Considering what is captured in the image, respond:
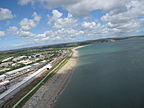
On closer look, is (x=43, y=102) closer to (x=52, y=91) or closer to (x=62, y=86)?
(x=52, y=91)

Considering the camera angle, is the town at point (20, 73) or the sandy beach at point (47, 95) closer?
the sandy beach at point (47, 95)

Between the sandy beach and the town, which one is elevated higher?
the town

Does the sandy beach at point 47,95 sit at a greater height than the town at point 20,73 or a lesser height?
lesser

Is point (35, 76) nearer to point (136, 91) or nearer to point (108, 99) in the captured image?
point (108, 99)

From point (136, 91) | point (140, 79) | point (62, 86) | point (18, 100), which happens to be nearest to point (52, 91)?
point (62, 86)

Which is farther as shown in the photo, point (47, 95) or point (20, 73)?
point (20, 73)

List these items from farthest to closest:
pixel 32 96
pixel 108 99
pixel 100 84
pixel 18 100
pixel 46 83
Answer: pixel 46 83 < pixel 100 84 < pixel 32 96 < pixel 18 100 < pixel 108 99

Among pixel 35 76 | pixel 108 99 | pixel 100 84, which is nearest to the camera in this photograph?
pixel 108 99

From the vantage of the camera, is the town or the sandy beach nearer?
the sandy beach

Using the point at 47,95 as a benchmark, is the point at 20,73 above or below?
above

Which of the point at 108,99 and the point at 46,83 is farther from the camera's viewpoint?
the point at 46,83
